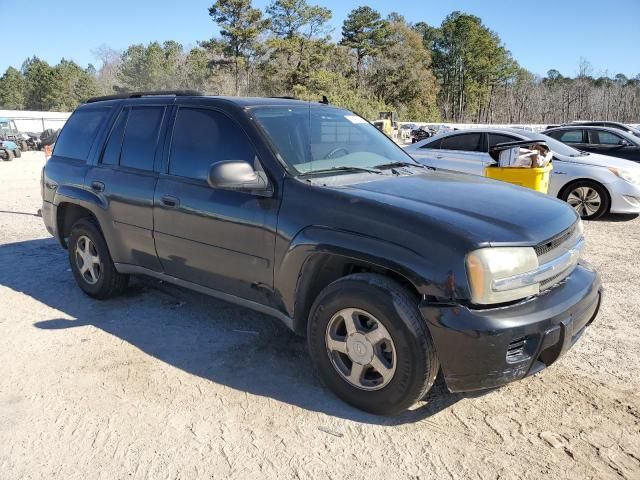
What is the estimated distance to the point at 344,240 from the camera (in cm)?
292

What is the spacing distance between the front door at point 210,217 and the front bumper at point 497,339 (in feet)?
4.03

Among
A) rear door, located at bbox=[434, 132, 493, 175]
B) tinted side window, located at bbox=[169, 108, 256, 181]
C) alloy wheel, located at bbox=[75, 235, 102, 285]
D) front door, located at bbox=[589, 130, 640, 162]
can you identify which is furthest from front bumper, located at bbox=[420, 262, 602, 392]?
front door, located at bbox=[589, 130, 640, 162]

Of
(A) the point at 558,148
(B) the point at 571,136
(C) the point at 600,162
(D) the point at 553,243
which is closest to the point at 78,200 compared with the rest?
(D) the point at 553,243

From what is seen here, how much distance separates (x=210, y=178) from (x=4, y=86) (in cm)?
9290

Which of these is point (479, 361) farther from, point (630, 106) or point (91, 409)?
point (630, 106)

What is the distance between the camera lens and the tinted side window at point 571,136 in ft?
39.4

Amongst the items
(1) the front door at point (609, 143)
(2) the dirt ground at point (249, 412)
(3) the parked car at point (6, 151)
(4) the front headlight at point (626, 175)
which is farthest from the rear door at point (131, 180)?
(3) the parked car at point (6, 151)

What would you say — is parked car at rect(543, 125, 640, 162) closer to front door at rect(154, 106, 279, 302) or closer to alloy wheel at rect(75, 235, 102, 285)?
front door at rect(154, 106, 279, 302)

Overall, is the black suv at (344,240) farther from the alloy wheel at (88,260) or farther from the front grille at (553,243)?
the alloy wheel at (88,260)

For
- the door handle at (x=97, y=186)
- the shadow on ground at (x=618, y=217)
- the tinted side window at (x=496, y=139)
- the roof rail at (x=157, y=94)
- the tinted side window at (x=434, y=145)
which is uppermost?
the roof rail at (x=157, y=94)

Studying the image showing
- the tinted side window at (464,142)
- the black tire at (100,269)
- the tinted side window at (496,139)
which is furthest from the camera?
the tinted side window at (464,142)

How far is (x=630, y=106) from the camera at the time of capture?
77875 mm

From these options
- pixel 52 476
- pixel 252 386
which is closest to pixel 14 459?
pixel 52 476

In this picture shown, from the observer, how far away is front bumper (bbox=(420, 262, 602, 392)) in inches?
101
